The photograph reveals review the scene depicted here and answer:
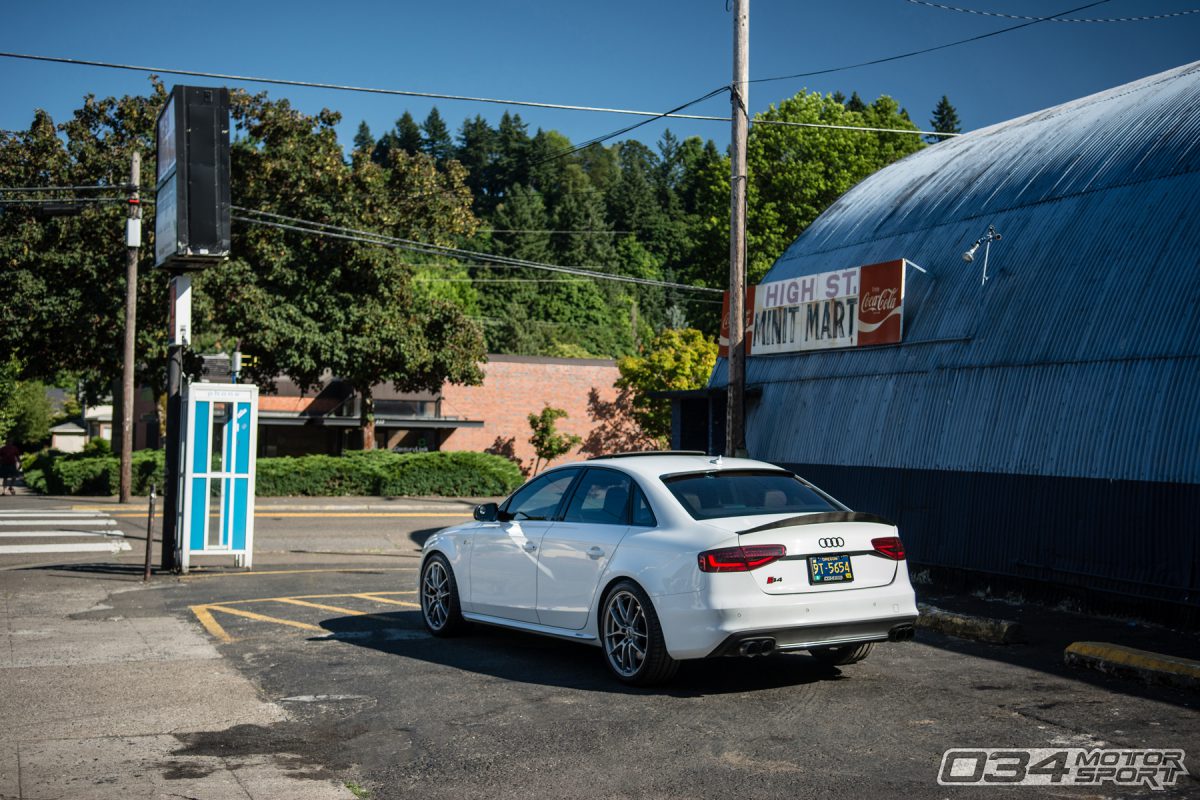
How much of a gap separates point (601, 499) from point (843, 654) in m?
2.14

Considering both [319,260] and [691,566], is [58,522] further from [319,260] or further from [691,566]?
[691,566]

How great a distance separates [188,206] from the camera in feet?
50.7

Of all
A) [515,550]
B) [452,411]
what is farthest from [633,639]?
[452,411]

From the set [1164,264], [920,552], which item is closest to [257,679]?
[920,552]

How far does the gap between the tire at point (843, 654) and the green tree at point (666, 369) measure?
42.0 metres

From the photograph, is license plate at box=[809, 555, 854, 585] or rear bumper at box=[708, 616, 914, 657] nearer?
rear bumper at box=[708, 616, 914, 657]

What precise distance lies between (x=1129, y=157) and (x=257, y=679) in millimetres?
11816

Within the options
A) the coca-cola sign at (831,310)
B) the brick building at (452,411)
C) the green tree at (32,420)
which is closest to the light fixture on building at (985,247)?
the coca-cola sign at (831,310)

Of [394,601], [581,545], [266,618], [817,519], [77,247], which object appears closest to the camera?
[817,519]

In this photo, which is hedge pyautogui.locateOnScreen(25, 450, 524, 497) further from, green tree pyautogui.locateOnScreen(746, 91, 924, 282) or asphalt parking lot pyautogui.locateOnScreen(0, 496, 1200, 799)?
green tree pyautogui.locateOnScreen(746, 91, 924, 282)

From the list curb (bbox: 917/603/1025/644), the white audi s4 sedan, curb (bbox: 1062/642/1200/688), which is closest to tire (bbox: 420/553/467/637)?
the white audi s4 sedan

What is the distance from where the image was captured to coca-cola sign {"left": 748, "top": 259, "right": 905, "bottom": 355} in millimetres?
16641

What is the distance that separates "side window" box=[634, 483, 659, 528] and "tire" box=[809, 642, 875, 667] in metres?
1.61

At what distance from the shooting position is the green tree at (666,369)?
171 feet
